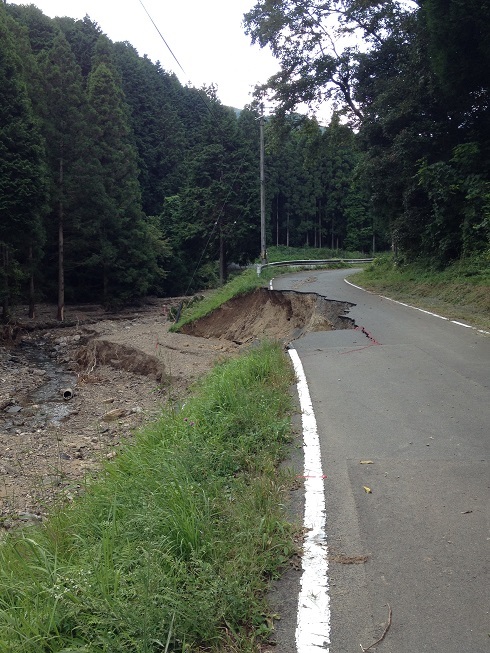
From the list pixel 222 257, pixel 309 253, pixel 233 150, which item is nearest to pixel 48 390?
pixel 222 257

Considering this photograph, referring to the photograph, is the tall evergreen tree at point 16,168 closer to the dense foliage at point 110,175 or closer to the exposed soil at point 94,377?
the dense foliage at point 110,175

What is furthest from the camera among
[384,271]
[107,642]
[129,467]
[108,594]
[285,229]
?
[285,229]

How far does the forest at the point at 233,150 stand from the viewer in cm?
1970

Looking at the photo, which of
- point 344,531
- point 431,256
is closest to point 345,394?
point 344,531

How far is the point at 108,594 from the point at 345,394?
5.04 meters

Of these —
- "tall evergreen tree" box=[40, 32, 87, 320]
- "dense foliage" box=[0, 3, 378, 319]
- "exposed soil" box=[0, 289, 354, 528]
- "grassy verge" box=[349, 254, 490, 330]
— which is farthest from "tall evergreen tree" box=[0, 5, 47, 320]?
"grassy verge" box=[349, 254, 490, 330]

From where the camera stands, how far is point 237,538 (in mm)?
3688

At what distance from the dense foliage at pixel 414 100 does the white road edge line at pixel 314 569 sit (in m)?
14.9

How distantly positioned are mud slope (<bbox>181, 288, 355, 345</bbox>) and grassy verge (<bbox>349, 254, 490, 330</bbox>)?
2677 mm

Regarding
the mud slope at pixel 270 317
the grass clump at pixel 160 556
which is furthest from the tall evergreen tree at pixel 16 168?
the grass clump at pixel 160 556

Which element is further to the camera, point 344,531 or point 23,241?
point 23,241

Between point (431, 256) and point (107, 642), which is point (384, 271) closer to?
point (431, 256)

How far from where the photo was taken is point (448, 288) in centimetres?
1827

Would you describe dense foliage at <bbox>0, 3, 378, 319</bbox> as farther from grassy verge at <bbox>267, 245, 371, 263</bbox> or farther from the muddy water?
the muddy water
